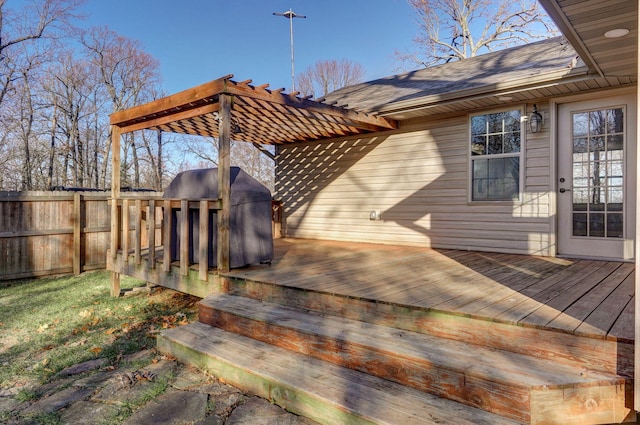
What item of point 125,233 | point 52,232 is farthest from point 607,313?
point 52,232

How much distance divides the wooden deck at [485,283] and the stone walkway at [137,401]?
944 mm

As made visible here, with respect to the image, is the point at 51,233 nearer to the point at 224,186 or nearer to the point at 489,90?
the point at 224,186

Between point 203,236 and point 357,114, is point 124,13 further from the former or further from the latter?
point 203,236

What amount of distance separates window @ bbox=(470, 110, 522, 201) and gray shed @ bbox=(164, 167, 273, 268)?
3119mm

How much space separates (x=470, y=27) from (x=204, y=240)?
47.1 ft

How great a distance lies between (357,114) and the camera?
17.4 ft

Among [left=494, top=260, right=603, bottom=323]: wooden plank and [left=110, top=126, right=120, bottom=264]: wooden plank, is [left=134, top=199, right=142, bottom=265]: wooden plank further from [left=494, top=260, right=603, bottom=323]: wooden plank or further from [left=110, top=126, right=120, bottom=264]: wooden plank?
[left=494, top=260, right=603, bottom=323]: wooden plank

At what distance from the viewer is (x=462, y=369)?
1.89 m

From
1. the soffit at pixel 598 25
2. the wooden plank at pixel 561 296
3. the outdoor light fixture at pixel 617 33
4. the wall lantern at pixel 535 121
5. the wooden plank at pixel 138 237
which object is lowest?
the wooden plank at pixel 561 296

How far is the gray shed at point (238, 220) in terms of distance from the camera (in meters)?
3.69

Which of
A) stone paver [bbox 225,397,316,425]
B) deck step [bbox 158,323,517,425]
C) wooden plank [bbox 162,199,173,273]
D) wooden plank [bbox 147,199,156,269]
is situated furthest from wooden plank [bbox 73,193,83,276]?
stone paver [bbox 225,397,316,425]

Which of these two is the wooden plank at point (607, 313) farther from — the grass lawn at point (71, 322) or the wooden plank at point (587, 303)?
the grass lawn at point (71, 322)

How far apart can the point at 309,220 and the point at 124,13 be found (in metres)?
13.2

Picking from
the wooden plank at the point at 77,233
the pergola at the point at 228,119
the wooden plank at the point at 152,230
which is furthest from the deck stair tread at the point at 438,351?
the wooden plank at the point at 77,233
